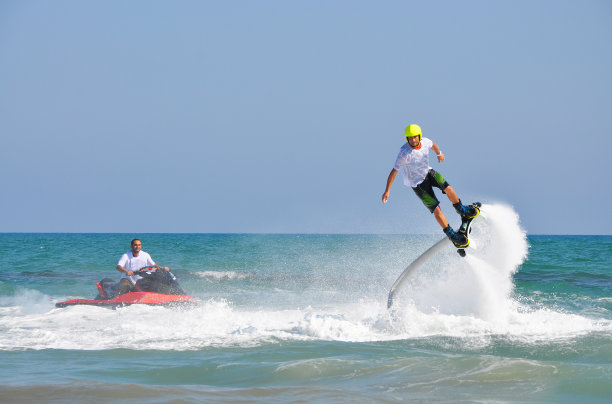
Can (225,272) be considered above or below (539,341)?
above

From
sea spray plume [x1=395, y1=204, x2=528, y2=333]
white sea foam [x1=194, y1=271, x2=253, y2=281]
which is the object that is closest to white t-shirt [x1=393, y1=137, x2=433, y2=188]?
sea spray plume [x1=395, y1=204, x2=528, y2=333]

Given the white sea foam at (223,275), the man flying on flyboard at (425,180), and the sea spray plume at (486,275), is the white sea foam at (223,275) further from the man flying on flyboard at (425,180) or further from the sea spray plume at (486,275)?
the man flying on flyboard at (425,180)

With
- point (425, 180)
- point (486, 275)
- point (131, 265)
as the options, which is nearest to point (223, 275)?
point (131, 265)

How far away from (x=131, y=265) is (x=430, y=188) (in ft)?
23.4

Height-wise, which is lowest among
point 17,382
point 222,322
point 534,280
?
point 17,382

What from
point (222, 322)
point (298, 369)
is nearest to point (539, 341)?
point (298, 369)

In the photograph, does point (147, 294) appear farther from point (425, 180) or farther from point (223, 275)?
point (223, 275)

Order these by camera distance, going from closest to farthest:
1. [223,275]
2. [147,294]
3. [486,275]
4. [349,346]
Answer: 1. [349,346]
2. [486,275]
3. [147,294]
4. [223,275]

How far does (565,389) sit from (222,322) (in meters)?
6.28

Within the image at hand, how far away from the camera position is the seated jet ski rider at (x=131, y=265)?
13.8 meters

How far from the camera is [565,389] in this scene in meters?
7.14

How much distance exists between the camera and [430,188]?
995cm

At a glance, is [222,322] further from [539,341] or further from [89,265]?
[89,265]

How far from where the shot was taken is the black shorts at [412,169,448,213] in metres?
9.82
